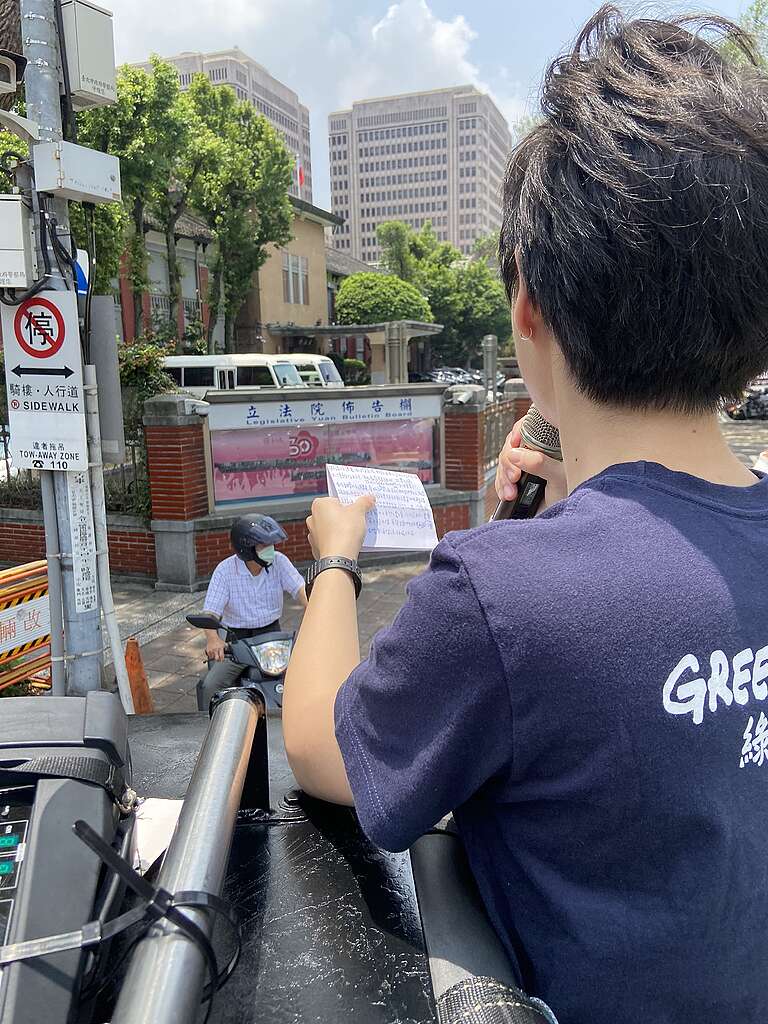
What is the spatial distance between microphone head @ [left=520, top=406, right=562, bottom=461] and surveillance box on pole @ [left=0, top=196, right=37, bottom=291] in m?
3.34

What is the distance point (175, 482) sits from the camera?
7.71m

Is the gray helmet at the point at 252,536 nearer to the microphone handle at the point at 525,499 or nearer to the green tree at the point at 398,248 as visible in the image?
the microphone handle at the point at 525,499

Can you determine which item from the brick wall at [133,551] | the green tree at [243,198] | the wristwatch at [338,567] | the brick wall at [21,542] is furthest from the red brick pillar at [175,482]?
the green tree at [243,198]

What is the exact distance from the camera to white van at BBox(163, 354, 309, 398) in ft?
61.2

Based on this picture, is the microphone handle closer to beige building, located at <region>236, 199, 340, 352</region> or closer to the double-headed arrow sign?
the double-headed arrow sign

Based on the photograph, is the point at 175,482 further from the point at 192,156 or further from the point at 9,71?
the point at 192,156

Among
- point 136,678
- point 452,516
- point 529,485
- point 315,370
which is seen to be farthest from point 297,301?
point 529,485

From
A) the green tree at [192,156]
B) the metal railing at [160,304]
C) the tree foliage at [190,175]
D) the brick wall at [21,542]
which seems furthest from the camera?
the metal railing at [160,304]

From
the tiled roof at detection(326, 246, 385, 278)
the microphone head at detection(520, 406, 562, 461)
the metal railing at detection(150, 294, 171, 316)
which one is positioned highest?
the tiled roof at detection(326, 246, 385, 278)

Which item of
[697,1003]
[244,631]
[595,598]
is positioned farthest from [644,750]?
[244,631]

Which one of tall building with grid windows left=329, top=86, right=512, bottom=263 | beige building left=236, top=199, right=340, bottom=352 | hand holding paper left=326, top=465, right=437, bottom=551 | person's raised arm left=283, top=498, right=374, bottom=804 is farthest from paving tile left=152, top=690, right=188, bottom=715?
tall building with grid windows left=329, top=86, right=512, bottom=263

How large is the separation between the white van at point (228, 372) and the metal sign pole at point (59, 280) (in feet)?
47.3

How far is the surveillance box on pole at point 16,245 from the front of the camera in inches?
154

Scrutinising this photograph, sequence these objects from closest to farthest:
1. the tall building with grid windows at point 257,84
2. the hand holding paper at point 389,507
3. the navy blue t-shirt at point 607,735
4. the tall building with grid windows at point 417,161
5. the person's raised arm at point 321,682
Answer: the navy blue t-shirt at point 607,735, the person's raised arm at point 321,682, the hand holding paper at point 389,507, the tall building with grid windows at point 257,84, the tall building with grid windows at point 417,161
